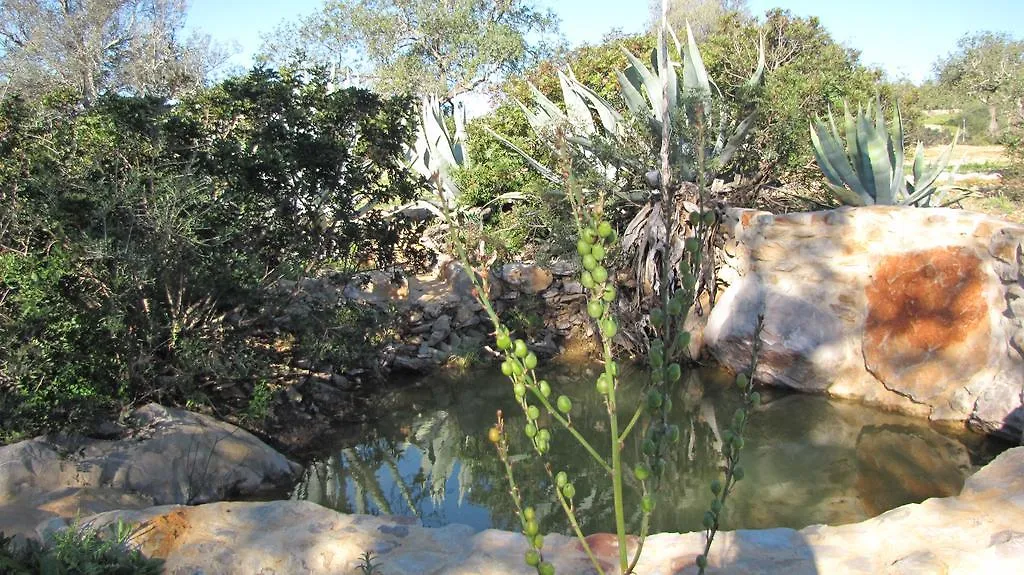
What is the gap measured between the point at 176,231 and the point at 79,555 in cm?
248

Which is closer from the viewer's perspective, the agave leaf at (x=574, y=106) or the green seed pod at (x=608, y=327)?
the green seed pod at (x=608, y=327)

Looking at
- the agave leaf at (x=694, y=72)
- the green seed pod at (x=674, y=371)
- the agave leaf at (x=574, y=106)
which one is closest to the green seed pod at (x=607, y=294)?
the green seed pod at (x=674, y=371)

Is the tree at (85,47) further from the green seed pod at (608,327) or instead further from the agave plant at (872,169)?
the green seed pod at (608,327)

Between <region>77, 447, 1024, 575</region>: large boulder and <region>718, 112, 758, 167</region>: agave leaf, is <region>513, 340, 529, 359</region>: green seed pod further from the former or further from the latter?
<region>718, 112, 758, 167</region>: agave leaf

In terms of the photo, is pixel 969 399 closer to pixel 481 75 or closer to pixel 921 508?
pixel 921 508

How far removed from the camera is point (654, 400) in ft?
4.14

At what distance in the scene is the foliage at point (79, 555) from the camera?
246cm

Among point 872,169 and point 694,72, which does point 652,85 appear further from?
point 872,169

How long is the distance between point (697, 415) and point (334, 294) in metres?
3.18

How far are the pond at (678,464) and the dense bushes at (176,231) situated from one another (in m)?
0.97

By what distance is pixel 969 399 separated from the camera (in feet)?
16.5

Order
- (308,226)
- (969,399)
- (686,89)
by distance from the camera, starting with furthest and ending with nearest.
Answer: (686,89)
(308,226)
(969,399)

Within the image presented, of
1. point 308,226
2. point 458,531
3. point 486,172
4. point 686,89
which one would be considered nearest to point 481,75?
point 486,172

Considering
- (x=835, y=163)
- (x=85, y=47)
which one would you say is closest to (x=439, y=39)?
(x=85, y=47)
